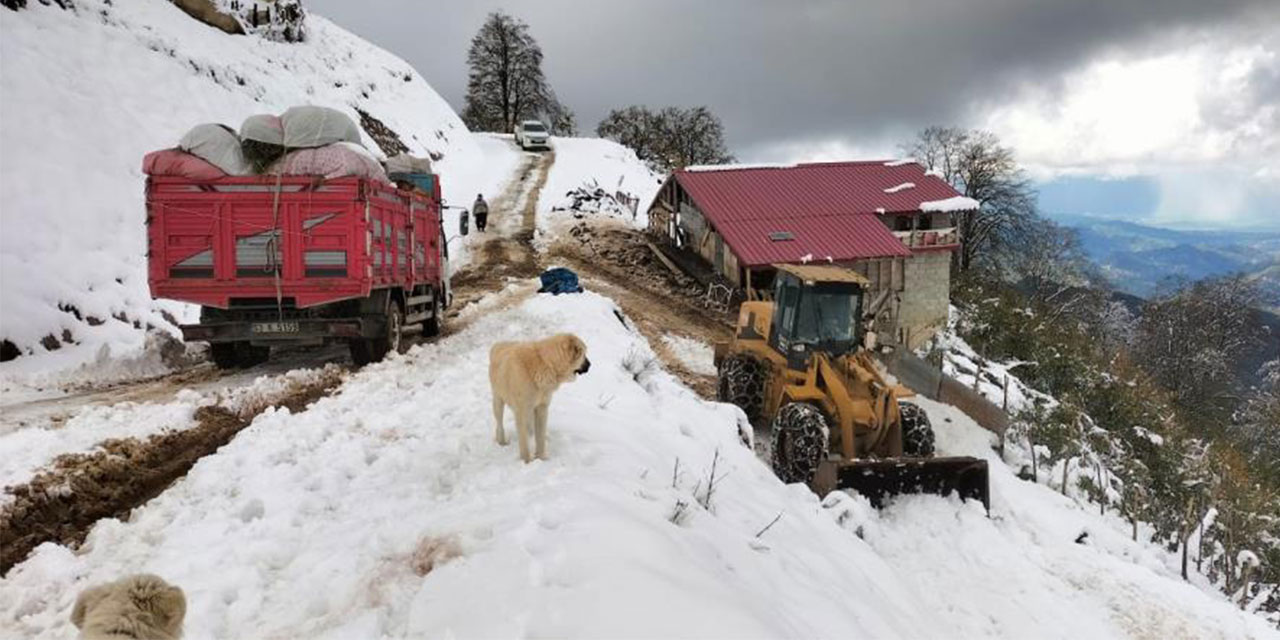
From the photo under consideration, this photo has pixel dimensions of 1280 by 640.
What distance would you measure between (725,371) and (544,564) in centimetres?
744

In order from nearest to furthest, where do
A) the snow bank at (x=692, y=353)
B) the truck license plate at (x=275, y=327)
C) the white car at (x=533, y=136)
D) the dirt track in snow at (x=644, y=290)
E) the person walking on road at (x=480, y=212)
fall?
the truck license plate at (x=275, y=327), the snow bank at (x=692, y=353), the dirt track in snow at (x=644, y=290), the person walking on road at (x=480, y=212), the white car at (x=533, y=136)

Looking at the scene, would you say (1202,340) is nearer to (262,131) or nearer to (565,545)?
(262,131)

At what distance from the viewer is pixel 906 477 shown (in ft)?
26.3

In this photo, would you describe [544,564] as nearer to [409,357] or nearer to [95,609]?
[95,609]

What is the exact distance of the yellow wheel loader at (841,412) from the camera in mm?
8008

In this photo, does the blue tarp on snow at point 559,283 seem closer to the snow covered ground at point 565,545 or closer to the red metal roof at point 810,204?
the snow covered ground at point 565,545

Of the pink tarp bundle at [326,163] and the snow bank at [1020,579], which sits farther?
the pink tarp bundle at [326,163]

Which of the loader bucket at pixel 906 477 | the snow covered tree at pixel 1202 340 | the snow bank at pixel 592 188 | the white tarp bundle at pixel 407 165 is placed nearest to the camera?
the loader bucket at pixel 906 477

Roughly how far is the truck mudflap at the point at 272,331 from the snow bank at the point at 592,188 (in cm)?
1708

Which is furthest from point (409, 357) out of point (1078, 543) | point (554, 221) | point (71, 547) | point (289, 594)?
point (554, 221)

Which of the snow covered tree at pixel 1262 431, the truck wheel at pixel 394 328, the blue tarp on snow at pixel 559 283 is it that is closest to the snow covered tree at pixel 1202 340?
the snow covered tree at pixel 1262 431

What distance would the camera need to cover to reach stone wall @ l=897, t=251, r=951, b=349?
28969 millimetres

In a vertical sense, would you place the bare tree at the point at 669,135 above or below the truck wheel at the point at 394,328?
above

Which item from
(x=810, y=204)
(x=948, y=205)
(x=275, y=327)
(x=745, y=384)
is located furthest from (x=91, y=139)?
(x=948, y=205)
